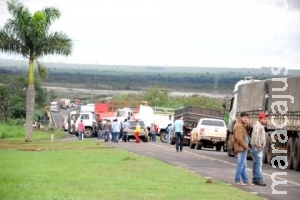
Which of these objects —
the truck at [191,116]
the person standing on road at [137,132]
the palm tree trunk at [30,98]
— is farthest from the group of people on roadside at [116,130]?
the palm tree trunk at [30,98]

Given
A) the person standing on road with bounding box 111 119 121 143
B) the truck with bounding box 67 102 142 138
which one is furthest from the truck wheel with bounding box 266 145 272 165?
the truck with bounding box 67 102 142 138

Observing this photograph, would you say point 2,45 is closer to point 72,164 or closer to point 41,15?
point 41,15

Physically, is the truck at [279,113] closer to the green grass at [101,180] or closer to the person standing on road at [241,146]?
the green grass at [101,180]

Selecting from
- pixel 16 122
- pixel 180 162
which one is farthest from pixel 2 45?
pixel 16 122

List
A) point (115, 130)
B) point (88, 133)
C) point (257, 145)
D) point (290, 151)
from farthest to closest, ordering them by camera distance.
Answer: point (88, 133) → point (115, 130) → point (290, 151) → point (257, 145)

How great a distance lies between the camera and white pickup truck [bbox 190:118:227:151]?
169 feet

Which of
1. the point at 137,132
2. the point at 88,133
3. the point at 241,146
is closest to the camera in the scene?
the point at 241,146

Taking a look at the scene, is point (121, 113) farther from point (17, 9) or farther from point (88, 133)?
point (17, 9)

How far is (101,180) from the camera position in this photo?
23516mm

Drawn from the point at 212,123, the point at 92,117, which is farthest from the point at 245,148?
the point at 92,117

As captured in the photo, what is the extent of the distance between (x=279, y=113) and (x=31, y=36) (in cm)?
1960

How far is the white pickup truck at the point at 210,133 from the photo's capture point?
51.5 metres

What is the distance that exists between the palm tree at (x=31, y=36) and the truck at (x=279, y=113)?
1301 cm

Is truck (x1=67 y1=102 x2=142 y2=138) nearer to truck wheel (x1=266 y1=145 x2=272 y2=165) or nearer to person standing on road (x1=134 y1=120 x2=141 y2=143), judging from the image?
person standing on road (x1=134 y1=120 x2=141 y2=143)
